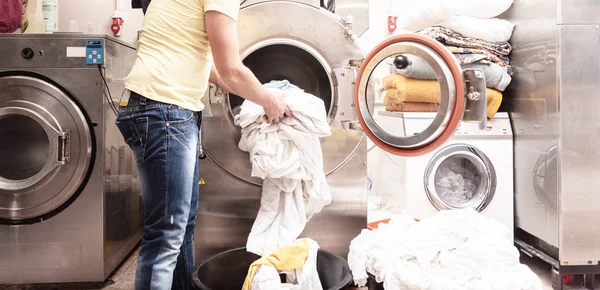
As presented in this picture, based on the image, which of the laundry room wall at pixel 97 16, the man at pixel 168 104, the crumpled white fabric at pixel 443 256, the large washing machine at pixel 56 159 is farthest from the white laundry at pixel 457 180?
the laundry room wall at pixel 97 16

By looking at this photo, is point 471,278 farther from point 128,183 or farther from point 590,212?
point 128,183

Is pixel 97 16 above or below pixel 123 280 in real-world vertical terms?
above

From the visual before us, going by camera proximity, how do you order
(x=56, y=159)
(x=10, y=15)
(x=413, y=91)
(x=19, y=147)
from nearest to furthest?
(x=56, y=159) < (x=19, y=147) < (x=10, y=15) < (x=413, y=91)

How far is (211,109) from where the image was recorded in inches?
64.5

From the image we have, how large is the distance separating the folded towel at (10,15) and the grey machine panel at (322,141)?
1.17 meters

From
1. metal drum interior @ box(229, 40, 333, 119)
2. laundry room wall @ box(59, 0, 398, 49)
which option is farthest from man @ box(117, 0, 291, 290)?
laundry room wall @ box(59, 0, 398, 49)

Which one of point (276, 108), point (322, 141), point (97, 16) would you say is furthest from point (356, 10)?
point (97, 16)

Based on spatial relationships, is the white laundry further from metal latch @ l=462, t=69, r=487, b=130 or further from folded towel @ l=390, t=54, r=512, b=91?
metal latch @ l=462, t=69, r=487, b=130

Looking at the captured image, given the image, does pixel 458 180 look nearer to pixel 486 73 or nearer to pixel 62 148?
pixel 486 73

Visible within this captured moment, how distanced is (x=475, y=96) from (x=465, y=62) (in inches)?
40.1

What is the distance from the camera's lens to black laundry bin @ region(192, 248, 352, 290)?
149cm

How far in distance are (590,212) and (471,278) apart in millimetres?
924

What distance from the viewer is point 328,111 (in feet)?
5.49

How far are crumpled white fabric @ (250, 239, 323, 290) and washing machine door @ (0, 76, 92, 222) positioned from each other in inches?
40.3
